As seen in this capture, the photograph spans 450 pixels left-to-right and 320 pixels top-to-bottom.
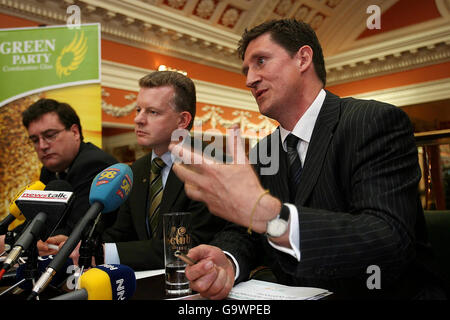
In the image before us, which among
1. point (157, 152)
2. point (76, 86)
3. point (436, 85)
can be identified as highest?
point (436, 85)

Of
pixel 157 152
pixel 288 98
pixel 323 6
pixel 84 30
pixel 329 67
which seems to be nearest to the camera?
pixel 288 98

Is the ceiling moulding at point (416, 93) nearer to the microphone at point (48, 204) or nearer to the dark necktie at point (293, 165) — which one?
the dark necktie at point (293, 165)

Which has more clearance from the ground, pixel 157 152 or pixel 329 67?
pixel 329 67

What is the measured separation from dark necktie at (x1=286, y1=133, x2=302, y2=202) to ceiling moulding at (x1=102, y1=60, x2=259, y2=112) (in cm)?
414

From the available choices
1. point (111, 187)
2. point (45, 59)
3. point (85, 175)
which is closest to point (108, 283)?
point (111, 187)

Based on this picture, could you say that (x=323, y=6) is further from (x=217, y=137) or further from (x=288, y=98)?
(x=288, y=98)

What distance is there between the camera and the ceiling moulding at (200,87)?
4961 mm

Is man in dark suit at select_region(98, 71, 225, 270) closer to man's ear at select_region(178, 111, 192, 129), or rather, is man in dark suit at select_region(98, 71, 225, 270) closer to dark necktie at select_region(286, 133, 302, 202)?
man's ear at select_region(178, 111, 192, 129)

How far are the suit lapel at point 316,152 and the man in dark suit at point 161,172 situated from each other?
1.58 ft

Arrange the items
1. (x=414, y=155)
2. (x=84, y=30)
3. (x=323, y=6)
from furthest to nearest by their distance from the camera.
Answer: (x=323, y=6), (x=84, y=30), (x=414, y=155)

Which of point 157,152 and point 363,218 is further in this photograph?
point 157,152

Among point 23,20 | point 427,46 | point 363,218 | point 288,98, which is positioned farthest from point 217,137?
point 363,218

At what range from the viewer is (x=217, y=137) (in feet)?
20.7
